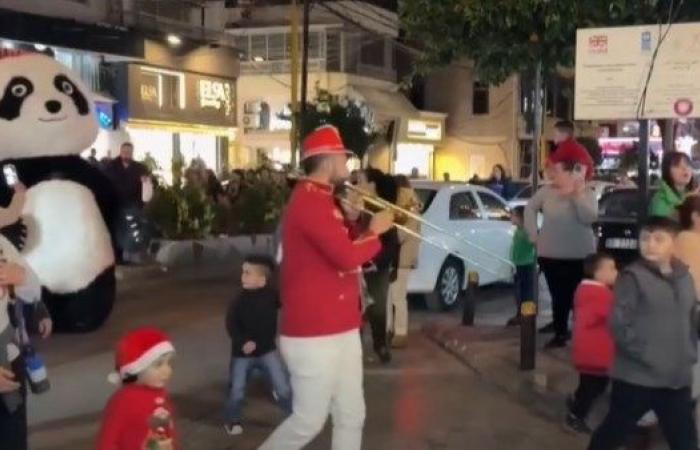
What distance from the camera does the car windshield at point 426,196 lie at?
1475cm

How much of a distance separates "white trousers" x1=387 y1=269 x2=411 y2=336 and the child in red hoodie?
3.52 m

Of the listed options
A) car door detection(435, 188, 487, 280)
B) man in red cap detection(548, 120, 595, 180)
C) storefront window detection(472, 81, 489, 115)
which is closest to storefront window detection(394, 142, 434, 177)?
storefront window detection(472, 81, 489, 115)

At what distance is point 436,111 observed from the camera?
48.1 metres

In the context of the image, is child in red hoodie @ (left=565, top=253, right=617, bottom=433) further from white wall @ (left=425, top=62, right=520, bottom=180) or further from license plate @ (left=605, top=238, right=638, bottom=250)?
white wall @ (left=425, top=62, right=520, bottom=180)

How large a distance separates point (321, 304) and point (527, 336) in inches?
163

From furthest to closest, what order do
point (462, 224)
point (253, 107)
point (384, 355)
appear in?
point (253, 107) < point (462, 224) < point (384, 355)

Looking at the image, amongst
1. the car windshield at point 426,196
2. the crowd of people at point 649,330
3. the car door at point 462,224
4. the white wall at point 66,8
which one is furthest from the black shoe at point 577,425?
the white wall at point 66,8

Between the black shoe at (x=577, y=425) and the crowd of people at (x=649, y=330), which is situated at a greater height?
the crowd of people at (x=649, y=330)

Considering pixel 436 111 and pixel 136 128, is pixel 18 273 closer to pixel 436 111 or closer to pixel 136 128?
pixel 136 128

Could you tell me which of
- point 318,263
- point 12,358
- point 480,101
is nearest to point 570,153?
point 318,263

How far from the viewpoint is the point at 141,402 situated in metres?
4.79

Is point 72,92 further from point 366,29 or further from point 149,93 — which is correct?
point 366,29

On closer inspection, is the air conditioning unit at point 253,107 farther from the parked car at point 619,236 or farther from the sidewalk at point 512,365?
the sidewalk at point 512,365

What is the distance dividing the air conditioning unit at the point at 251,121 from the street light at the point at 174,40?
442 inches
